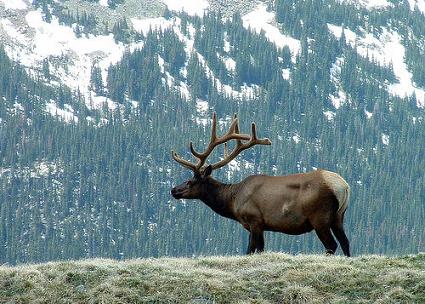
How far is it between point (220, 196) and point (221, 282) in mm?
8562

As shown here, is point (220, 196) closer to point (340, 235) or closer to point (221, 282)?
point (340, 235)

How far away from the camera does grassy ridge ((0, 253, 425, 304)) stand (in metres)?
19.8

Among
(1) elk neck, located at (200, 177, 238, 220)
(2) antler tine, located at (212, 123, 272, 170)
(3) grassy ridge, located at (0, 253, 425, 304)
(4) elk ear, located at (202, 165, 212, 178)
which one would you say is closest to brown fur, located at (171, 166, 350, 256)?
(1) elk neck, located at (200, 177, 238, 220)

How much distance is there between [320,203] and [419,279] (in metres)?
5.34

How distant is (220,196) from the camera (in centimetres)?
2894

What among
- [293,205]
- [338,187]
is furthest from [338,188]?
[293,205]

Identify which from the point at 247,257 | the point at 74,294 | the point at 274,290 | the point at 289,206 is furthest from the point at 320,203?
the point at 74,294

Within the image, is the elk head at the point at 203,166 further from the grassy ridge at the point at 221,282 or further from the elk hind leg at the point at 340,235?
the grassy ridge at the point at 221,282

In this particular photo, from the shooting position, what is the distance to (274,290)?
20188 millimetres

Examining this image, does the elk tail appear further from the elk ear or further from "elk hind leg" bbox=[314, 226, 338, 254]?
the elk ear

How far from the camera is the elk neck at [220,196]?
93.8 feet

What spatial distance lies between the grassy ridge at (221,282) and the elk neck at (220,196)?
686cm

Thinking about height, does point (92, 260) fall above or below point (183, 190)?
below

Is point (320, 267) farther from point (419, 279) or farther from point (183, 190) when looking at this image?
point (183, 190)
